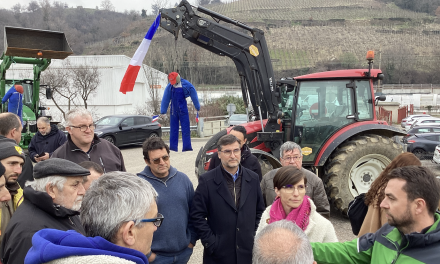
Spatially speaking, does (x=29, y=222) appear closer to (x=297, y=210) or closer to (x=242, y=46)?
(x=297, y=210)

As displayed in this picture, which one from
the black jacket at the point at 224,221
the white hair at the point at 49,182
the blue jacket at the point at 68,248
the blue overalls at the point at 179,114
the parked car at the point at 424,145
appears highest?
the blue overalls at the point at 179,114

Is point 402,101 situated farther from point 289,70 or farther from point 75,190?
point 75,190

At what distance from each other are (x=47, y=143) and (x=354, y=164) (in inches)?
207

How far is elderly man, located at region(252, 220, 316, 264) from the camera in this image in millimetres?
1521

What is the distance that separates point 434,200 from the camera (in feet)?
6.64

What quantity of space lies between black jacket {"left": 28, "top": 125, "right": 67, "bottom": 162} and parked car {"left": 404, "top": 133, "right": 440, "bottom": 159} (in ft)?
41.2

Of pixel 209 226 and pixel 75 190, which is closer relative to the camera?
pixel 75 190

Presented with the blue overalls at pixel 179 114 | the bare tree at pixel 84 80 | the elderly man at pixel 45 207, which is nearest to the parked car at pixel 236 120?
the bare tree at pixel 84 80

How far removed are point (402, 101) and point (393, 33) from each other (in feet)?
147

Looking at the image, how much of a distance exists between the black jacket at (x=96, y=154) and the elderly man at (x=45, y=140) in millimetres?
2451

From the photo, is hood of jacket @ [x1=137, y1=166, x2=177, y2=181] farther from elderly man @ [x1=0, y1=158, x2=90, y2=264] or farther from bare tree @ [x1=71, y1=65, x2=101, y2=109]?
bare tree @ [x1=71, y1=65, x2=101, y2=109]

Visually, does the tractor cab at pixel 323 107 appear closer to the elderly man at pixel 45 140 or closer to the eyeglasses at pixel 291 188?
the eyeglasses at pixel 291 188

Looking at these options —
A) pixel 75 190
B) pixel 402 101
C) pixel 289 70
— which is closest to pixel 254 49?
Result: pixel 75 190

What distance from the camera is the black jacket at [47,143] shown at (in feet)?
19.2
